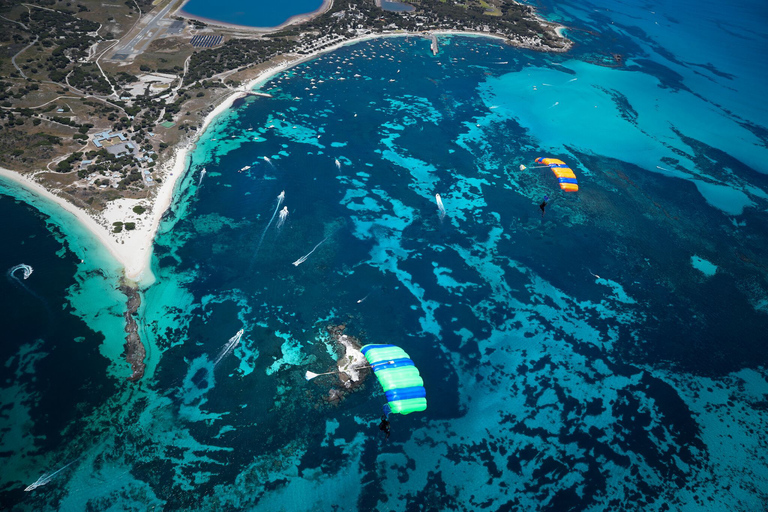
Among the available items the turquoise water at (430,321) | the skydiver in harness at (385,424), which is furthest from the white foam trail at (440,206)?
the skydiver in harness at (385,424)

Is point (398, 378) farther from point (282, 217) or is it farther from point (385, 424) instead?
point (282, 217)

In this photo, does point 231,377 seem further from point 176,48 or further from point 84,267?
point 176,48

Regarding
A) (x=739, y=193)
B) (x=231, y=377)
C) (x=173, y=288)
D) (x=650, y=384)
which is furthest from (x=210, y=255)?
(x=739, y=193)

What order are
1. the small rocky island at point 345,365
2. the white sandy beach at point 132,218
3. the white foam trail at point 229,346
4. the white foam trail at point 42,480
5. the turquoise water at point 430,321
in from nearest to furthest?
the white foam trail at point 42,480, the turquoise water at point 430,321, the small rocky island at point 345,365, the white foam trail at point 229,346, the white sandy beach at point 132,218

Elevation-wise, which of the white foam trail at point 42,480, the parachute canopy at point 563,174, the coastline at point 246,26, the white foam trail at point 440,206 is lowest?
the white foam trail at point 42,480

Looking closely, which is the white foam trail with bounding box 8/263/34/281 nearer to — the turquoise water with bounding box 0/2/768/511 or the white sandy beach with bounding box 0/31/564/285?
the turquoise water with bounding box 0/2/768/511

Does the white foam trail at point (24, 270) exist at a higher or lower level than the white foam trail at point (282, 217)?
lower

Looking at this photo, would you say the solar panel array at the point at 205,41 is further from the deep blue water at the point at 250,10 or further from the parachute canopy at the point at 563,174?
the parachute canopy at the point at 563,174
